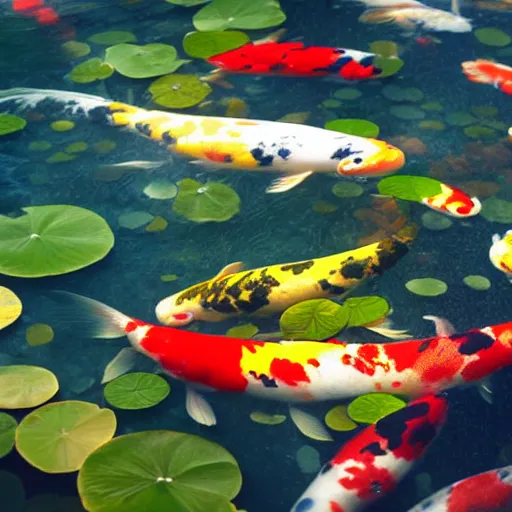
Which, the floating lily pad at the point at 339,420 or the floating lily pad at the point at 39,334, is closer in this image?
the floating lily pad at the point at 339,420

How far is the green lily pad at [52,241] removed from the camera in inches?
82.7

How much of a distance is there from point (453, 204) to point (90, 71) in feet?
4.29

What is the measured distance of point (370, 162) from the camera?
238 centimetres

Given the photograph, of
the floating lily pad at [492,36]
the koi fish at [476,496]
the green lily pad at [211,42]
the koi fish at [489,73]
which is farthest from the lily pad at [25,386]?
the floating lily pad at [492,36]

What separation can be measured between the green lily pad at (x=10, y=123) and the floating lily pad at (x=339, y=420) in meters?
1.40

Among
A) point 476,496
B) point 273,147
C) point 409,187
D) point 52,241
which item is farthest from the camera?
point 273,147

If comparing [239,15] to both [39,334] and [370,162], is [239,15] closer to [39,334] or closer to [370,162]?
[370,162]

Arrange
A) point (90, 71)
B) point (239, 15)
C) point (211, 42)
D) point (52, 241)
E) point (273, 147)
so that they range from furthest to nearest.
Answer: point (239, 15)
point (211, 42)
point (90, 71)
point (273, 147)
point (52, 241)

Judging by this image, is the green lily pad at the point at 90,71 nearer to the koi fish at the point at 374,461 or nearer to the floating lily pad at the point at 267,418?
the floating lily pad at the point at 267,418

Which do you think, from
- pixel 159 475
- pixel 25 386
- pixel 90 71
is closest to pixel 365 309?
pixel 159 475

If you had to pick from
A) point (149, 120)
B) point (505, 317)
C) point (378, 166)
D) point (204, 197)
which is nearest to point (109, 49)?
point (149, 120)

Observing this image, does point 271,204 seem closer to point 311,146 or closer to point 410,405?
point 311,146

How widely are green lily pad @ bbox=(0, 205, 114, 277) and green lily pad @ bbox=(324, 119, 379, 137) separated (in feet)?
2.47

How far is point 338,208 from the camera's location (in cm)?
232
